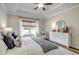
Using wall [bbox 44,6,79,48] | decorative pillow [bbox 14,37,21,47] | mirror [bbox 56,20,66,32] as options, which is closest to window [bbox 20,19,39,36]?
decorative pillow [bbox 14,37,21,47]

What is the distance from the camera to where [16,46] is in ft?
6.37

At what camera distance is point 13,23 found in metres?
2.17

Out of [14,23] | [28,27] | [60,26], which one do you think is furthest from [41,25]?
[60,26]

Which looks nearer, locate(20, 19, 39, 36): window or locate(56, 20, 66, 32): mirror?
locate(20, 19, 39, 36): window

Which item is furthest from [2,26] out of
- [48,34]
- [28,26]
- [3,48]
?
[48,34]

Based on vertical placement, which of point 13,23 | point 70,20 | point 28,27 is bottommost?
point 28,27

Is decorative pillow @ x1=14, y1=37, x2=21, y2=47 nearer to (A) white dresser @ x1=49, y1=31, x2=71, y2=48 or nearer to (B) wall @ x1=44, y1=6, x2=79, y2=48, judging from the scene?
(B) wall @ x1=44, y1=6, x2=79, y2=48

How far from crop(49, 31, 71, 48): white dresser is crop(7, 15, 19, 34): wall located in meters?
1.08

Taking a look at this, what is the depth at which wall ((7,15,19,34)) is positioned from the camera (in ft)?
6.97

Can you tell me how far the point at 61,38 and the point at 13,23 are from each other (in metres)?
1.69

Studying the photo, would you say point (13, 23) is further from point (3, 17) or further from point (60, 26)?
point (60, 26)

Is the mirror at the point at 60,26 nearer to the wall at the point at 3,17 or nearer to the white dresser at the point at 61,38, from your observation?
the white dresser at the point at 61,38

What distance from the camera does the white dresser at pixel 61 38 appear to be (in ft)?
8.64

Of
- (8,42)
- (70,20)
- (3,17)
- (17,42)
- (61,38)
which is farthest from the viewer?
(61,38)
